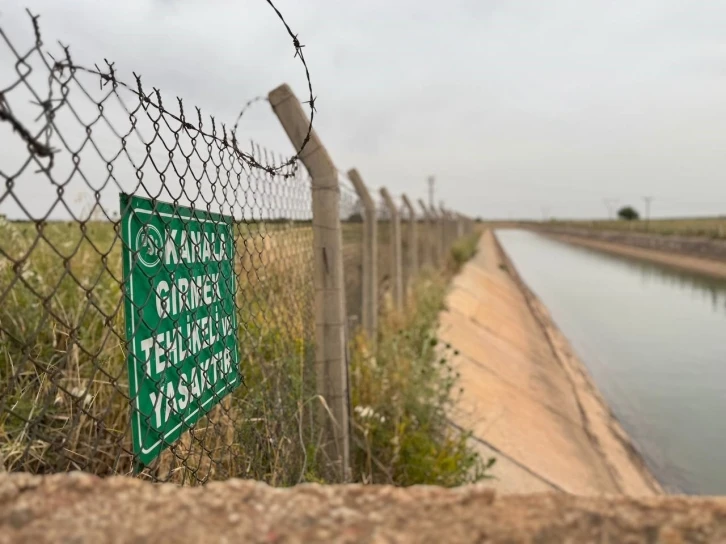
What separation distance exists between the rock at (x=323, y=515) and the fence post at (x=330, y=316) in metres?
2.30

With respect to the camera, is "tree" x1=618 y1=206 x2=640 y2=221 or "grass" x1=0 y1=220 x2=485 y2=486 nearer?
"grass" x1=0 y1=220 x2=485 y2=486

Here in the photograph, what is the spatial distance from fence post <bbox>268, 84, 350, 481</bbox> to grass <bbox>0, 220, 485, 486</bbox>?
10 cm

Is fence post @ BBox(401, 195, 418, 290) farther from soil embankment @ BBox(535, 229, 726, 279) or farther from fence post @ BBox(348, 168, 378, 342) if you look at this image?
soil embankment @ BBox(535, 229, 726, 279)

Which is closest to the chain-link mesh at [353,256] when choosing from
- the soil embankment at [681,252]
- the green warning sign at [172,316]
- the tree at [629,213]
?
the green warning sign at [172,316]

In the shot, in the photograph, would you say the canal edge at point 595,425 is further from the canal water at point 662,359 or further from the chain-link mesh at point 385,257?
the chain-link mesh at point 385,257

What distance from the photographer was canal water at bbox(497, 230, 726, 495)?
8.52 meters

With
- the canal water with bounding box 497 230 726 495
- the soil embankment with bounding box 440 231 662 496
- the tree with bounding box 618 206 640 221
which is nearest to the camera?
the soil embankment with bounding box 440 231 662 496

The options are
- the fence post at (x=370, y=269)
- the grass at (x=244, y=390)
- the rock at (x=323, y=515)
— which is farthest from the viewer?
the fence post at (x=370, y=269)

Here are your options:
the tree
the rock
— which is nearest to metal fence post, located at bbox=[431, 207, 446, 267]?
the rock

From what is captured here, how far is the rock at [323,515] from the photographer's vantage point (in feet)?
3.21

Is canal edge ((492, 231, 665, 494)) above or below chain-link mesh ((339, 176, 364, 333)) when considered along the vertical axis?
below

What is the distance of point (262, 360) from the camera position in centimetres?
286

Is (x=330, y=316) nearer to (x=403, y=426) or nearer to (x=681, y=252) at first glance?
(x=403, y=426)

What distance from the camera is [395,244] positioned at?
7.75 meters
